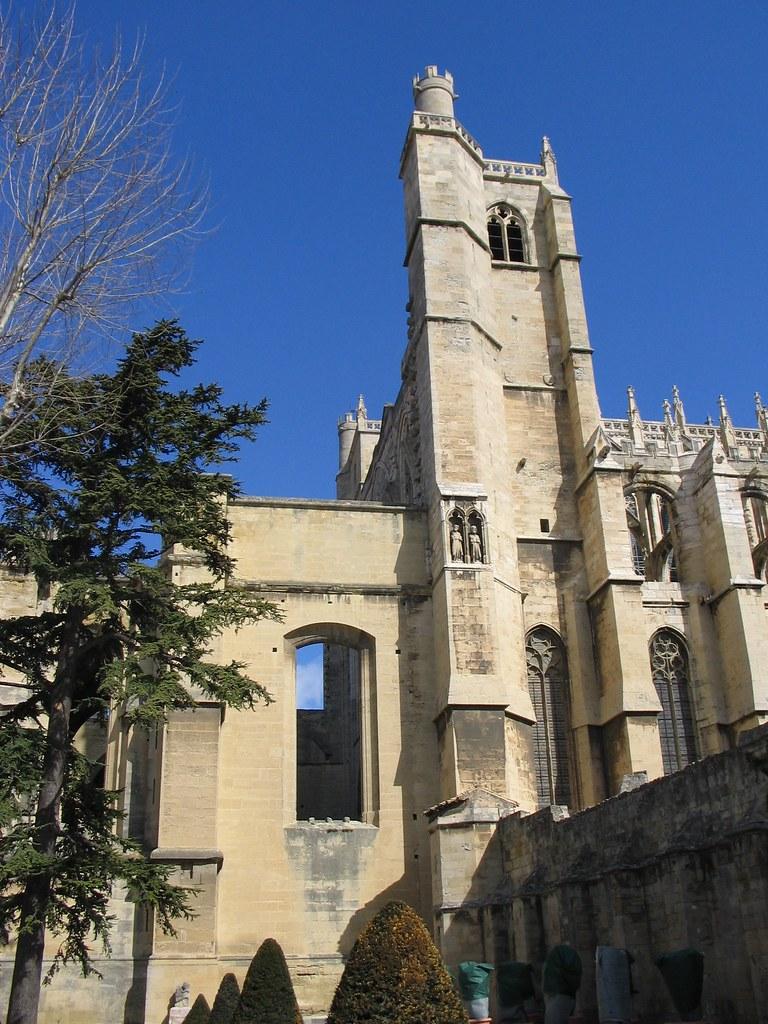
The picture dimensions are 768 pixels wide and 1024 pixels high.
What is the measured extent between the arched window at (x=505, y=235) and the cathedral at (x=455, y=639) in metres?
0.07

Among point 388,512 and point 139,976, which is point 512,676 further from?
point 139,976

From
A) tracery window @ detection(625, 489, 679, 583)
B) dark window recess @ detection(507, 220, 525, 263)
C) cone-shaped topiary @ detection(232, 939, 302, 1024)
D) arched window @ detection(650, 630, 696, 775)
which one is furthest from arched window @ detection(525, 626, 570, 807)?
cone-shaped topiary @ detection(232, 939, 302, 1024)

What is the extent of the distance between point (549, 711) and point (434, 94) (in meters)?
14.7

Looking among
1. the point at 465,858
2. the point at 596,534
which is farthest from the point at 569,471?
the point at 465,858

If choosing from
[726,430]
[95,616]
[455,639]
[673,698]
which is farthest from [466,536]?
[726,430]

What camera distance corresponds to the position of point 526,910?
15102 mm

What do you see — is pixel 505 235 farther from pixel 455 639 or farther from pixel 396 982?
pixel 396 982

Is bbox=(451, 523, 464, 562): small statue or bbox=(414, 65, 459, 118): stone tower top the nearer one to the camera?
bbox=(451, 523, 464, 562): small statue

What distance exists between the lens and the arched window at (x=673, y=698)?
21141 millimetres

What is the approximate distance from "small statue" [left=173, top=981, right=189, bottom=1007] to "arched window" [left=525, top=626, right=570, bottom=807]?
288 inches

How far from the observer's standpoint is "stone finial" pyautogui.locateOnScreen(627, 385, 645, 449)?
40438mm

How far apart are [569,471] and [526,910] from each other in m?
10.5

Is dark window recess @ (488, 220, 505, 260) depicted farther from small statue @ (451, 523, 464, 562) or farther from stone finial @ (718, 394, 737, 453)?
stone finial @ (718, 394, 737, 453)

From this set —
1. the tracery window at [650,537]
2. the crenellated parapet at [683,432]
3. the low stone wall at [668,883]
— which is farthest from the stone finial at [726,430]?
the low stone wall at [668,883]
